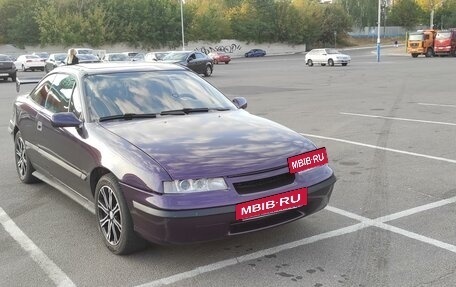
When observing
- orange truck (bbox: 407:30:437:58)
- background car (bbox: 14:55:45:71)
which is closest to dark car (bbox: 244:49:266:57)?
orange truck (bbox: 407:30:437:58)

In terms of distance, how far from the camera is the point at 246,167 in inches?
148

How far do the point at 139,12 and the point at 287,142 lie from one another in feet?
234

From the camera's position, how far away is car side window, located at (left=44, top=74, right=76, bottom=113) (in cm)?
519

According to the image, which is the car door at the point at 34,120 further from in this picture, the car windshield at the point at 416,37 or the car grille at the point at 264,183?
the car windshield at the point at 416,37

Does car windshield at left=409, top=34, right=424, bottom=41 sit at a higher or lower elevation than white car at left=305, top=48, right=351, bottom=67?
higher

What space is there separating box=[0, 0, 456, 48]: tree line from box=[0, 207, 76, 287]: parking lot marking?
213 feet

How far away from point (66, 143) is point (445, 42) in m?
51.1

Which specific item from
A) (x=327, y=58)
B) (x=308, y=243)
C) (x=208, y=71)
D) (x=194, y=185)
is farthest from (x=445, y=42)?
(x=194, y=185)

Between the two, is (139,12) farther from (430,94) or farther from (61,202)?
(61,202)

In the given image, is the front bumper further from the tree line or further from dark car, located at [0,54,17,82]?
the tree line

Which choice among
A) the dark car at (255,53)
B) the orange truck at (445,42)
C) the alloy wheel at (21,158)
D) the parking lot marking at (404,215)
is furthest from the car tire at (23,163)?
the dark car at (255,53)

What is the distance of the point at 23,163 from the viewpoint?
→ 251 inches

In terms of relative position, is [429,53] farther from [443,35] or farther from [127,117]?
[127,117]

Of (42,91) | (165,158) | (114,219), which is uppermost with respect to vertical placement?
(42,91)
